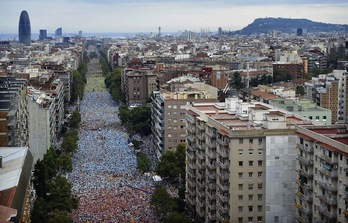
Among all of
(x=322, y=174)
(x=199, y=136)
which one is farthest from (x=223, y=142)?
(x=322, y=174)

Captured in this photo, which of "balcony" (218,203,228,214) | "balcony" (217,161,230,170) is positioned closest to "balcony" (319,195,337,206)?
"balcony" (217,161,230,170)

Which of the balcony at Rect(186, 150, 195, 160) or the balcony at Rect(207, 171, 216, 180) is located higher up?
the balcony at Rect(186, 150, 195, 160)

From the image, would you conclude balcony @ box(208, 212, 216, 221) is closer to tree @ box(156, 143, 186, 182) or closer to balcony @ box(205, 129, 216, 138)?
balcony @ box(205, 129, 216, 138)

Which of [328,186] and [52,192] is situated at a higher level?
[328,186]

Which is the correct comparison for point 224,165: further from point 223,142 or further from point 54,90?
point 54,90

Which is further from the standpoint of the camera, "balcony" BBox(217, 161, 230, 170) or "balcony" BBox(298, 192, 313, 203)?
"balcony" BBox(217, 161, 230, 170)
